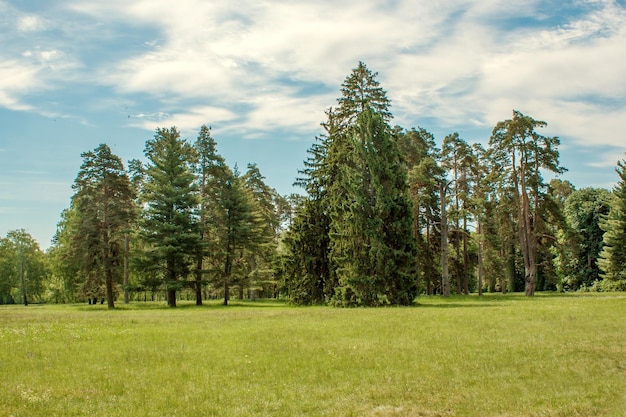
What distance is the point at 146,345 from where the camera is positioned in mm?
16344

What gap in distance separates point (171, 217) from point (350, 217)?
1834 centimetres

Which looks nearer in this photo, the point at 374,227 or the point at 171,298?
the point at 374,227

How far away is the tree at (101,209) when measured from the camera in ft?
150

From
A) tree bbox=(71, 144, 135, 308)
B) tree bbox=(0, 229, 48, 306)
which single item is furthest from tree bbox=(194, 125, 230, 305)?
tree bbox=(0, 229, 48, 306)

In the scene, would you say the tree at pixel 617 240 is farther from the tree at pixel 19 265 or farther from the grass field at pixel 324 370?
the tree at pixel 19 265

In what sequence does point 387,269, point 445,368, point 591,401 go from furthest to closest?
point 387,269 → point 445,368 → point 591,401

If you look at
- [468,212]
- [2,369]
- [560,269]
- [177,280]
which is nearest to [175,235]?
[177,280]

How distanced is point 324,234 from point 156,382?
1231 inches

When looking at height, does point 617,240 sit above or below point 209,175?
below

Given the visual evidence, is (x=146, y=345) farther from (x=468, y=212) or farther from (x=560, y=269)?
(x=560, y=269)

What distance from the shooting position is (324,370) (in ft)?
42.3

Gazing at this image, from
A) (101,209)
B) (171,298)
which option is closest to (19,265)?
(101,209)

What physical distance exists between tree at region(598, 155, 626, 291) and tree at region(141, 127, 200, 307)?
39627 millimetres

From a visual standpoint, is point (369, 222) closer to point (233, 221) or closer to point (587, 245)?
point (233, 221)
